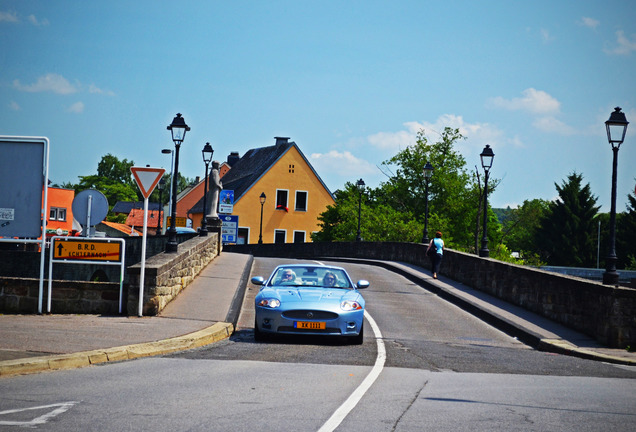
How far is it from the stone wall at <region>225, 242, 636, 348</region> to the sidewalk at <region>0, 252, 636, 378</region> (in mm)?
282

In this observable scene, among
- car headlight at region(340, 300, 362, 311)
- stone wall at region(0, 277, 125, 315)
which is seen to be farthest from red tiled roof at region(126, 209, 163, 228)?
car headlight at region(340, 300, 362, 311)

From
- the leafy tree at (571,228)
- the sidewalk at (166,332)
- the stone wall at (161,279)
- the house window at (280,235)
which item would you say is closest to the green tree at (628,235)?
the leafy tree at (571,228)

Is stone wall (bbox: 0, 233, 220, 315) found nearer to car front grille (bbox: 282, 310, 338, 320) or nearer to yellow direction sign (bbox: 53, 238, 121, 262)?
yellow direction sign (bbox: 53, 238, 121, 262)

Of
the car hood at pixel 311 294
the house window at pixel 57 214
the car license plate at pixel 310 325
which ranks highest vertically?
the house window at pixel 57 214

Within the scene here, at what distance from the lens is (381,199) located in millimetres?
80812

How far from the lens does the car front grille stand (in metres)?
12.6

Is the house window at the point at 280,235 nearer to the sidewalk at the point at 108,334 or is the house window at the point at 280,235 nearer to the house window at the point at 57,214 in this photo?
the house window at the point at 57,214

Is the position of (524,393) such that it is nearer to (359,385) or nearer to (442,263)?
(359,385)

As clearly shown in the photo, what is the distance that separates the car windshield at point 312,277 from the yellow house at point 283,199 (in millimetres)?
57212

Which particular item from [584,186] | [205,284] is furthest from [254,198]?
[205,284]

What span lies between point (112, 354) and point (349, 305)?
433 centimetres

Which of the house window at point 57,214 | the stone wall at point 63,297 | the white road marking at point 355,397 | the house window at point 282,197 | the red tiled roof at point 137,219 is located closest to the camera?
the white road marking at point 355,397

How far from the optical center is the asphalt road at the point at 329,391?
21.3 feet

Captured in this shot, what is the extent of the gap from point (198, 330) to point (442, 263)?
61.1ft
